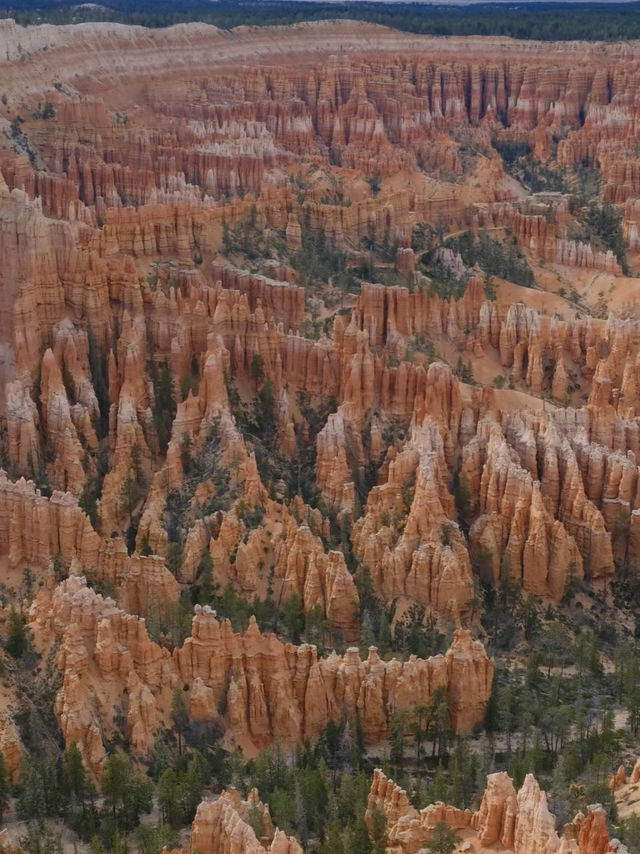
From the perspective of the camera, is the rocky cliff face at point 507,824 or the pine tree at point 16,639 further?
the pine tree at point 16,639

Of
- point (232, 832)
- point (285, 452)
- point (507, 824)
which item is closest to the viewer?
point (507, 824)

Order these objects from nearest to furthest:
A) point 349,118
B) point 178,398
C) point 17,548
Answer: point 17,548
point 178,398
point 349,118

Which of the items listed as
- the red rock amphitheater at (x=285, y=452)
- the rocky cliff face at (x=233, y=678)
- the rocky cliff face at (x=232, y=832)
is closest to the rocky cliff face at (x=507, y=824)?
the red rock amphitheater at (x=285, y=452)

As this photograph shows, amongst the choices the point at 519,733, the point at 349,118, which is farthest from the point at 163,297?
the point at 349,118

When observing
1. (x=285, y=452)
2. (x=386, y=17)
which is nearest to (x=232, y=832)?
(x=285, y=452)

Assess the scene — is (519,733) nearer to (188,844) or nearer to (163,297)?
(188,844)

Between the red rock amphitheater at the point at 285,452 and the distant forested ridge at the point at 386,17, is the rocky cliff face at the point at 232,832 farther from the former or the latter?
the distant forested ridge at the point at 386,17

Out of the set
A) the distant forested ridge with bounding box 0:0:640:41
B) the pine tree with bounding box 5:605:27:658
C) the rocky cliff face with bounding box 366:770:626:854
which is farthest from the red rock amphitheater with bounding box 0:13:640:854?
the distant forested ridge with bounding box 0:0:640:41

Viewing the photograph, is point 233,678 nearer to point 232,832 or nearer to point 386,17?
point 232,832
